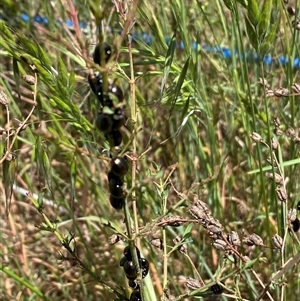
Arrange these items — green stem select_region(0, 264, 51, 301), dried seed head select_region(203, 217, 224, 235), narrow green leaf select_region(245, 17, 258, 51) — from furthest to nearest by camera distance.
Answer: green stem select_region(0, 264, 51, 301), narrow green leaf select_region(245, 17, 258, 51), dried seed head select_region(203, 217, 224, 235)

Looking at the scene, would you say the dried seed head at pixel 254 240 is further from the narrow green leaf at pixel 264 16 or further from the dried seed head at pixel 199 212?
the narrow green leaf at pixel 264 16

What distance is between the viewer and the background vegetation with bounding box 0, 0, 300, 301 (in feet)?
2.76

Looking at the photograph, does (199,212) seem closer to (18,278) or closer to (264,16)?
(264,16)

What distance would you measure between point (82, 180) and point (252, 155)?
0.40 m

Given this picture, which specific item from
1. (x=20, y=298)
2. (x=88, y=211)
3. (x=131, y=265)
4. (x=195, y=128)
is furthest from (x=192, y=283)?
(x=88, y=211)

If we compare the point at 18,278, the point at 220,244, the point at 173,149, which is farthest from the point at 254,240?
the point at 18,278

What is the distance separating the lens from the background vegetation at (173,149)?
842 mm

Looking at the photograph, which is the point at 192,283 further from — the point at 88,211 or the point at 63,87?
the point at 88,211

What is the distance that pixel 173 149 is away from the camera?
89 cm

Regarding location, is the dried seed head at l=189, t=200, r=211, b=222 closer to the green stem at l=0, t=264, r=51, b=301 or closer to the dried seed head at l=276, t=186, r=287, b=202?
the dried seed head at l=276, t=186, r=287, b=202

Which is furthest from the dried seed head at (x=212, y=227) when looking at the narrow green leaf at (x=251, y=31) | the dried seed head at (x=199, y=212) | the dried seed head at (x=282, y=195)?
the narrow green leaf at (x=251, y=31)

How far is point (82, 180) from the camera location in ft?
4.60

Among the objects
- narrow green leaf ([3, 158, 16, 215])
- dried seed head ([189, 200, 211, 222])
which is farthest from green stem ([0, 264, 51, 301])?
dried seed head ([189, 200, 211, 222])

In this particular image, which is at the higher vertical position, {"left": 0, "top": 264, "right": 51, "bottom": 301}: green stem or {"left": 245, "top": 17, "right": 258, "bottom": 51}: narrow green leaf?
{"left": 245, "top": 17, "right": 258, "bottom": 51}: narrow green leaf
